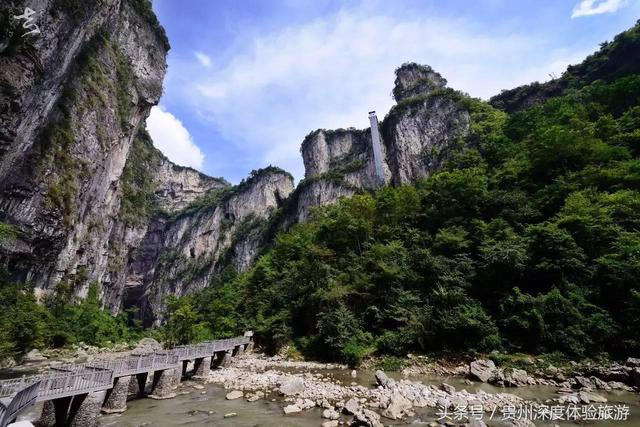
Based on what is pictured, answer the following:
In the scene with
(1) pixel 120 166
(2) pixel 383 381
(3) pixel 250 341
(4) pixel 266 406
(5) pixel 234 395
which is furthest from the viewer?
(1) pixel 120 166

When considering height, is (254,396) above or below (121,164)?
below

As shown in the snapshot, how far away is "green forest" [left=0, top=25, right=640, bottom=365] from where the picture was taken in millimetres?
15648

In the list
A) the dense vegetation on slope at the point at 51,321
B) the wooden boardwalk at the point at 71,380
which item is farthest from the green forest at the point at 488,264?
the wooden boardwalk at the point at 71,380

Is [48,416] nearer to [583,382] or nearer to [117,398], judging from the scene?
[117,398]

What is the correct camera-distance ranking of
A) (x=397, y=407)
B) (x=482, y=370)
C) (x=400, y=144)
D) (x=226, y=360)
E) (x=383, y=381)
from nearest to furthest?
(x=397, y=407), (x=383, y=381), (x=482, y=370), (x=226, y=360), (x=400, y=144)

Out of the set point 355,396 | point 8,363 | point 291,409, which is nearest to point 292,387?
point 291,409

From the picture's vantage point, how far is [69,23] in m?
20.6

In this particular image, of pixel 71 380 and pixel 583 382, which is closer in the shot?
pixel 71 380

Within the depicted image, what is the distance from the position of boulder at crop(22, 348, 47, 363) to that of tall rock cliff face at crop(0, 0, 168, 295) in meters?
8.19

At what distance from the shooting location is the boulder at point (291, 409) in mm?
11080

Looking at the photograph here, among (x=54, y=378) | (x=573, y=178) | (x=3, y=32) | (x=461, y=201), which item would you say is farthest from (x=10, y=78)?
(x=573, y=178)

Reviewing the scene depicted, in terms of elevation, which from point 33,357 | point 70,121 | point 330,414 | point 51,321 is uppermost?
point 70,121

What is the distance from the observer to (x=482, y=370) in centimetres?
1418

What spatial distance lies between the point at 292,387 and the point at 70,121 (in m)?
30.2
